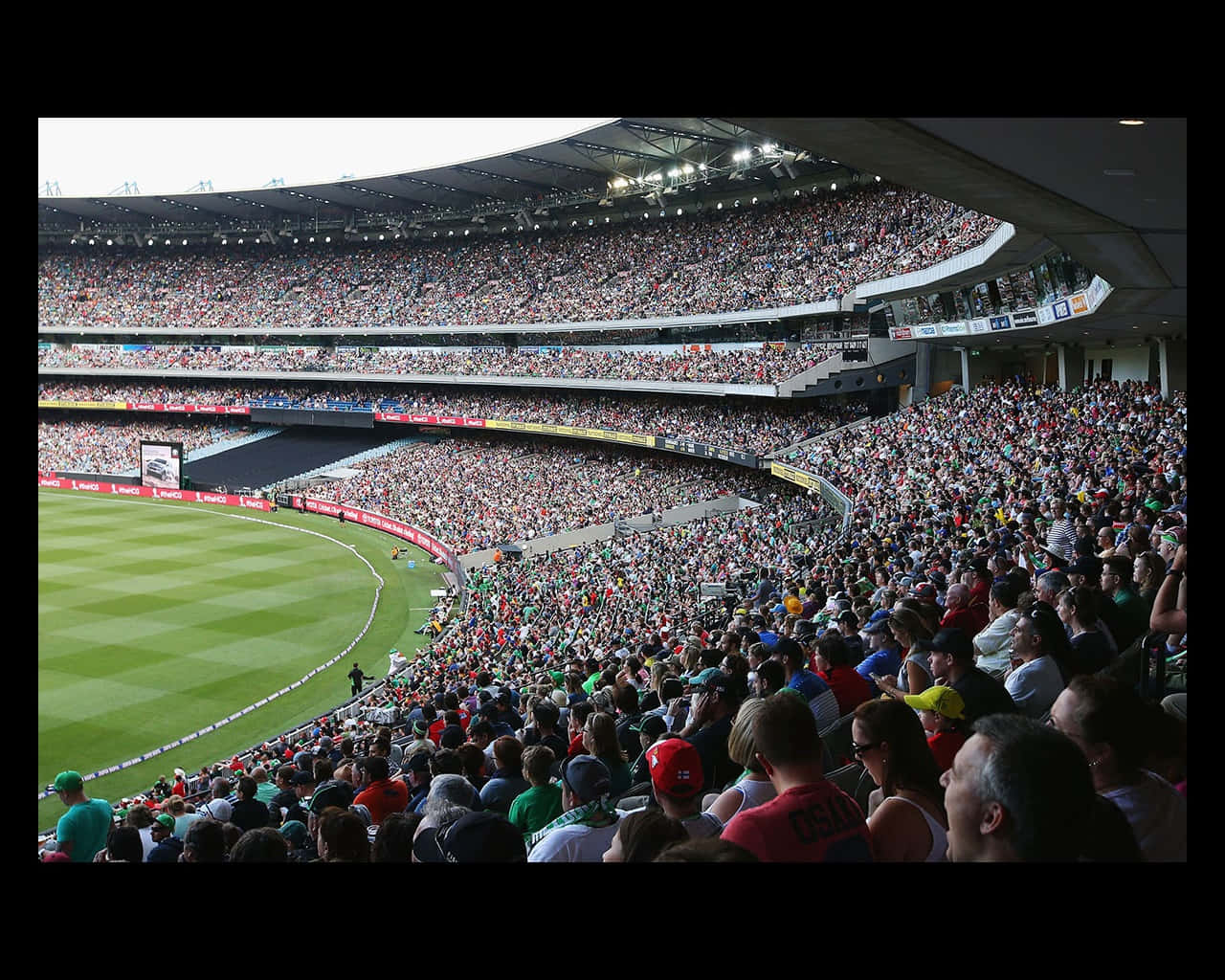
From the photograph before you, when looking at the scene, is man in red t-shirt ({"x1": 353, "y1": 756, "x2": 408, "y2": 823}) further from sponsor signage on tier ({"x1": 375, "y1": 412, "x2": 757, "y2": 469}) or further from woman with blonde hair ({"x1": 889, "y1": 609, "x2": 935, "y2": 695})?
sponsor signage on tier ({"x1": 375, "y1": 412, "x2": 757, "y2": 469})

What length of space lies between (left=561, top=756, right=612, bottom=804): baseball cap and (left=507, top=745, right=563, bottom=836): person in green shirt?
66 cm

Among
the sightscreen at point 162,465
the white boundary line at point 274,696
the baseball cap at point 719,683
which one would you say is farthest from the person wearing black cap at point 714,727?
the sightscreen at point 162,465

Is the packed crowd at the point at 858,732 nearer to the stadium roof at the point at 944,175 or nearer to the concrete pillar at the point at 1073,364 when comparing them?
the stadium roof at the point at 944,175

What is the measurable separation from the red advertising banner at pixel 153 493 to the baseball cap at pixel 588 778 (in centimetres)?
4366

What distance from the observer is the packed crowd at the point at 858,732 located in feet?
8.92

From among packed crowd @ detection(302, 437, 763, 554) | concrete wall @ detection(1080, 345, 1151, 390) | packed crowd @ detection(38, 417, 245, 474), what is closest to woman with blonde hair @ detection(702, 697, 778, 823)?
concrete wall @ detection(1080, 345, 1151, 390)

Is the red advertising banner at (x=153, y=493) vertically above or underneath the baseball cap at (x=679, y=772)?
above

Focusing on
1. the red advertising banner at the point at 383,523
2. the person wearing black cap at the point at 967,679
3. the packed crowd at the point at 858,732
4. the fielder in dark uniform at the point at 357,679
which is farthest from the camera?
the red advertising banner at the point at 383,523

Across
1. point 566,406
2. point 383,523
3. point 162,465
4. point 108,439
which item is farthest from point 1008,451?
point 108,439

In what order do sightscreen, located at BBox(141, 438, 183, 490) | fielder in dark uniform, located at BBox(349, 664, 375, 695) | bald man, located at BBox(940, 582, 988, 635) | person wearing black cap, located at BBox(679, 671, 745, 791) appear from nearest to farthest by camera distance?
1. person wearing black cap, located at BBox(679, 671, 745, 791)
2. bald man, located at BBox(940, 582, 988, 635)
3. fielder in dark uniform, located at BBox(349, 664, 375, 695)
4. sightscreen, located at BBox(141, 438, 183, 490)

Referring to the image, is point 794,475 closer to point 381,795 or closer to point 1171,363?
point 1171,363

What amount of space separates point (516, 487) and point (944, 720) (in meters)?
Result: 36.8

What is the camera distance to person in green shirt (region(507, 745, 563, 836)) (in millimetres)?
4562
